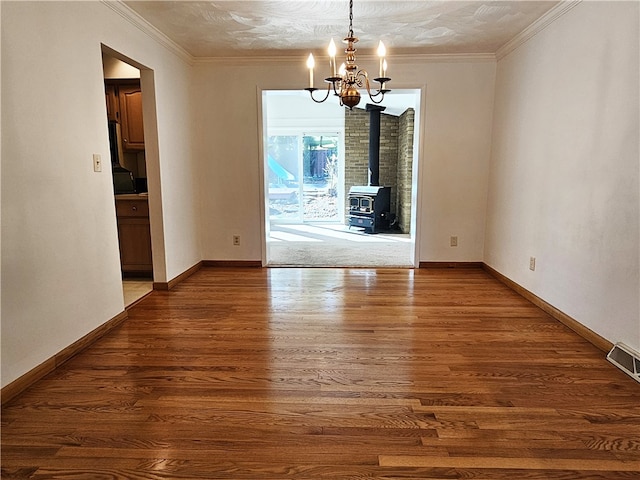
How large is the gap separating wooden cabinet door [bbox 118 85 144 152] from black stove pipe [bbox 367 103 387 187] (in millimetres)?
4647

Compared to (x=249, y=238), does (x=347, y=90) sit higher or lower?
higher

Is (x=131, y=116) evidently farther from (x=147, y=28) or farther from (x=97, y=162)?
(x=97, y=162)

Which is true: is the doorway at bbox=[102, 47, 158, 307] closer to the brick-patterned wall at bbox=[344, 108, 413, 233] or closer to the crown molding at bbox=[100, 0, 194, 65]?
the crown molding at bbox=[100, 0, 194, 65]

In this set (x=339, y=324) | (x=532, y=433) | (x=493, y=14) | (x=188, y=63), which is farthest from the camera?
(x=188, y=63)

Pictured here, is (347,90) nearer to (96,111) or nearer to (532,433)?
(96,111)

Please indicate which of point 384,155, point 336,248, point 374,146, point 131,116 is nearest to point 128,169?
point 131,116

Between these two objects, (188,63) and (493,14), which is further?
(188,63)

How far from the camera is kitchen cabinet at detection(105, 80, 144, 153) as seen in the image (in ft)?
13.9

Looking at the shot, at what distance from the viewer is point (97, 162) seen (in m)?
2.65

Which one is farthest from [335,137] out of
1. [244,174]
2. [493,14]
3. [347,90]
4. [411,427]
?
[411,427]

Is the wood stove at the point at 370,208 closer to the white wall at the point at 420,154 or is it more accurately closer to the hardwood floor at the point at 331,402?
the white wall at the point at 420,154

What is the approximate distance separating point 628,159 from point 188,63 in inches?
160

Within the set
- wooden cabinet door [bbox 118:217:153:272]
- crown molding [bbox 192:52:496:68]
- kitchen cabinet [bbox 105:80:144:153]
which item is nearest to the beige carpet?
wooden cabinet door [bbox 118:217:153:272]

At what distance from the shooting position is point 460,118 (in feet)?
14.4
